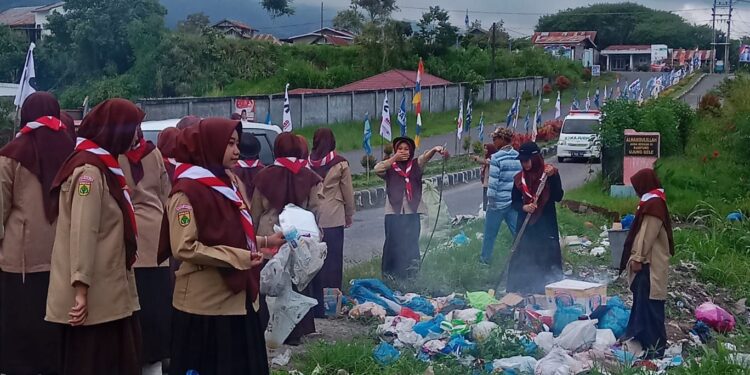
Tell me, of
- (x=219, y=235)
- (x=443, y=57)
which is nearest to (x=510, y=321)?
(x=219, y=235)

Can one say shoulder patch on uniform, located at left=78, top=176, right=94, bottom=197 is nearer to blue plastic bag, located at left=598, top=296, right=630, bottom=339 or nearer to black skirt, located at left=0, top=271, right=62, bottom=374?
black skirt, located at left=0, top=271, right=62, bottom=374

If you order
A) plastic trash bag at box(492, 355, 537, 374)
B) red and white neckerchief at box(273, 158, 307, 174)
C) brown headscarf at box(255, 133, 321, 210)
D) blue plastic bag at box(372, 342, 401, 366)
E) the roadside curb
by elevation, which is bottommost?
the roadside curb

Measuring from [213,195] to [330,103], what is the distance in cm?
3199

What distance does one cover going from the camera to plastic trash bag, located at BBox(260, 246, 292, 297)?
20.7 ft

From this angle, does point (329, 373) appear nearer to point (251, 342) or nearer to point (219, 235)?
point (251, 342)

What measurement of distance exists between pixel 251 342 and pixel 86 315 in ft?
2.83

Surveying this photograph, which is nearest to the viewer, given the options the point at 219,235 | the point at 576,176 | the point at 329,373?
the point at 219,235

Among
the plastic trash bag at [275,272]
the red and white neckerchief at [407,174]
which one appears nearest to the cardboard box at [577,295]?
the red and white neckerchief at [407,174]

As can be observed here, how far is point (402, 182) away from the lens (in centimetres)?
937

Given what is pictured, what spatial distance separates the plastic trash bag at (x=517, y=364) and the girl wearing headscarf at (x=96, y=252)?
9.00 ft

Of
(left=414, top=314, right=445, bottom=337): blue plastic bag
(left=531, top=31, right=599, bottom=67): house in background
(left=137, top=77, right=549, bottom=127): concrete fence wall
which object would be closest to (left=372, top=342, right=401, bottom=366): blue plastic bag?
(left=414, top=314, right=445, bottom=337): blue plastic bag

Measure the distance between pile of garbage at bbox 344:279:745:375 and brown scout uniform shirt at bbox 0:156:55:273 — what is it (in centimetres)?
248

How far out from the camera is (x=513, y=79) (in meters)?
53.5

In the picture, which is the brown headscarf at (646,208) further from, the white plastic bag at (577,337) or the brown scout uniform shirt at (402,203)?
the brown scout uniform shirt at (402,203)
